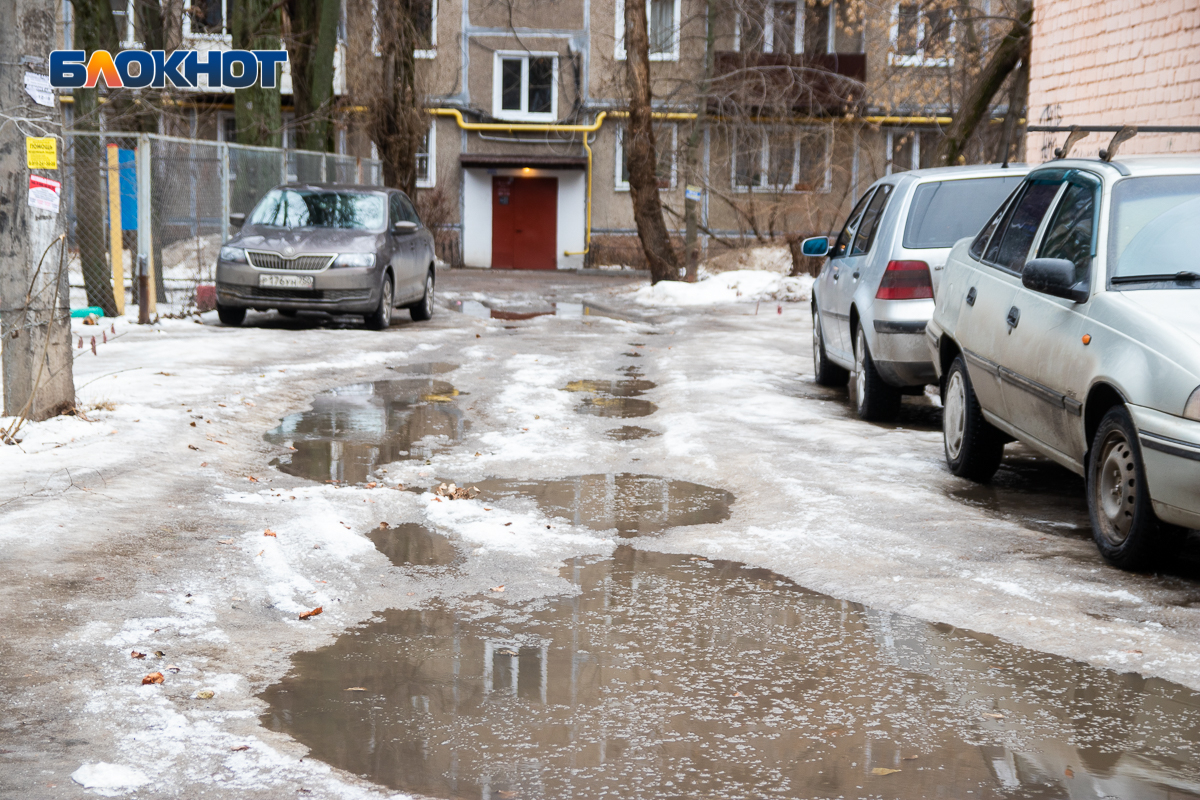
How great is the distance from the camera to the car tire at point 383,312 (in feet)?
50.7

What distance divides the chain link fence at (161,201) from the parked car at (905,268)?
8713mm

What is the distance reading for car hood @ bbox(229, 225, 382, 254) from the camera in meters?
15.1

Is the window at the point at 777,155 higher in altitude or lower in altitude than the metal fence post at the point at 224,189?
higher

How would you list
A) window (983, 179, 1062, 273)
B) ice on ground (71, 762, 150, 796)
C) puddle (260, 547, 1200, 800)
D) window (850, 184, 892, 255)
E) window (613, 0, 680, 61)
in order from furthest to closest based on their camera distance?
window (613, 0, 680, 61) → window (850, 184, 892, 255) → window (983, 179, 1062, 273) → puddle (260, 547, 1200, 800) → ice on ground (71, 762, 150, 796)

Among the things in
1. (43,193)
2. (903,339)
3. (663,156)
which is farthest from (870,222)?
(663,156)

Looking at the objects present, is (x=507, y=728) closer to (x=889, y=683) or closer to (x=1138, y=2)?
(x=889, y=683)

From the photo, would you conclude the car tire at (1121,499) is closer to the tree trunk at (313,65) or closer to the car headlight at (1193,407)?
the car headlight at (1193,407)

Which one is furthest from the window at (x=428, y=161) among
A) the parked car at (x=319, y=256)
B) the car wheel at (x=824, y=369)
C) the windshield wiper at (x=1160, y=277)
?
the windshield wiper at (x=1160, y=277)

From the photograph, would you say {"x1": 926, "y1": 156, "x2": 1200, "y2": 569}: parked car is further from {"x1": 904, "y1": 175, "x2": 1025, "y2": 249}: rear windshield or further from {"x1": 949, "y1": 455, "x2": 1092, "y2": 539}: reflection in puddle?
{"x1": 904, "y1": 175, "x2": 1025, "y2": 249}: rear windshield

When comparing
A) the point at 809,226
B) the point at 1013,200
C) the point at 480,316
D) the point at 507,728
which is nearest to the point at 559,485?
the point at 1013,200

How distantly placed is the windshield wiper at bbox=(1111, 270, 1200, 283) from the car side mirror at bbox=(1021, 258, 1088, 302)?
169 mm

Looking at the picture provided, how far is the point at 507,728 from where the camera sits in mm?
3723

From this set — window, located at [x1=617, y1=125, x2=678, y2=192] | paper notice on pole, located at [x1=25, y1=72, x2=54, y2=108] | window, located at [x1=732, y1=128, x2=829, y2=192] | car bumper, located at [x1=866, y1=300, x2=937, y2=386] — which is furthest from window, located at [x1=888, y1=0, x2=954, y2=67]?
paper notice on pole, located at [x1=25, y1=72, x2=54, y2=108]

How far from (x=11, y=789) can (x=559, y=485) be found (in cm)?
420
